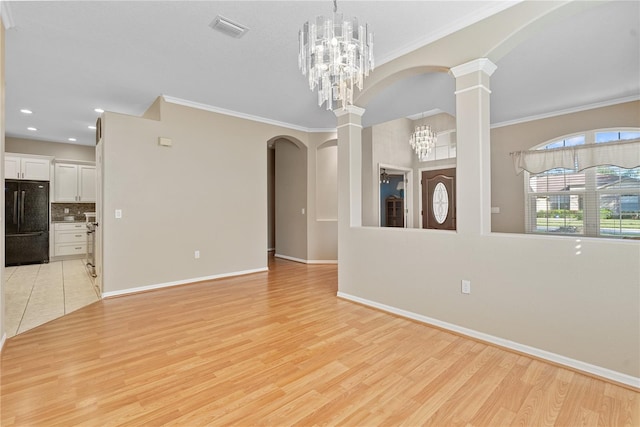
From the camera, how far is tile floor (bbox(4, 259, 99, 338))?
322 cm

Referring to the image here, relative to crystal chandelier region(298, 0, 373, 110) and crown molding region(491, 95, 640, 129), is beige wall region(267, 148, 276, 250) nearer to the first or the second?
crown molding region(491, 95, 640, 129)

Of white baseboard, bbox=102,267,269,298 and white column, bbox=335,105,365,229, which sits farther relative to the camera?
white baseboard, bbox=102,267,269,298

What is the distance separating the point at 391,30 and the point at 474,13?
27.6 inches

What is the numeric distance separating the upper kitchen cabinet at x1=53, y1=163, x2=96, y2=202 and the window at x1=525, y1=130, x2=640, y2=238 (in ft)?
30.7

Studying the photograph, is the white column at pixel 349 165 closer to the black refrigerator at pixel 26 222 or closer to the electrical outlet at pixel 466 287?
the electrical outlet at pixel 466 287

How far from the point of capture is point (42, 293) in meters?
4.16

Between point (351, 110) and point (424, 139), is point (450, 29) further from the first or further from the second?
point (424, 139)

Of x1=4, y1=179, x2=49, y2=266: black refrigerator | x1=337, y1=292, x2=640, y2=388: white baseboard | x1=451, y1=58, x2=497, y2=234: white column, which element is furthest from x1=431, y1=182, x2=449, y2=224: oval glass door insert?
x1=4, y1=179, x2=49, y2=266: black refrigerator

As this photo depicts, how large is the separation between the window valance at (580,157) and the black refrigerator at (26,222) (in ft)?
30.9

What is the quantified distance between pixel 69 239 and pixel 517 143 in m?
9.58

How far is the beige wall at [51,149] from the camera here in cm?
666

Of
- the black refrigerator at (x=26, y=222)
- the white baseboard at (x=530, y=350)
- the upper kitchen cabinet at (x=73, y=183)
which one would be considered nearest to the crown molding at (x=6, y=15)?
the white baseboard at (x=530, y=350)

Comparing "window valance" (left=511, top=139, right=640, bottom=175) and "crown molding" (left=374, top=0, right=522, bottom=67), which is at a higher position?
"crown molding" (left=374, top=0, right=522, bottom=67)

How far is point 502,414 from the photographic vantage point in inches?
67.3
